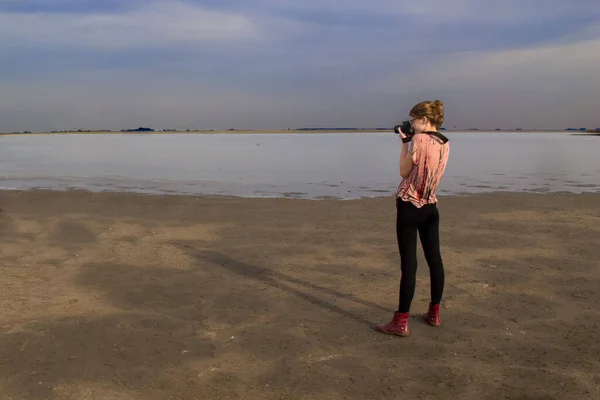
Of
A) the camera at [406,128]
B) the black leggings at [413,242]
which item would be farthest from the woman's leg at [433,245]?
the camera at [406,128]

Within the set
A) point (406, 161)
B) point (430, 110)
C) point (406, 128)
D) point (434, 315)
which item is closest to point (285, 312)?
point (434, 315)

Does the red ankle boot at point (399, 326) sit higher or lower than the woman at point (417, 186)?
lower

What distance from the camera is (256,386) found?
377cm

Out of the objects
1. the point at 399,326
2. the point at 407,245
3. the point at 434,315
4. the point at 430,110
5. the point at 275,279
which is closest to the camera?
the point at 430,110

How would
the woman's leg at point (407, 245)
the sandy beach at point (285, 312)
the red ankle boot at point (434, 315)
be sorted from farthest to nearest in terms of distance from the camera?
the red ankle boot at point (434, 315)
the woman's leg at point (407, 245)
the sandy beach at point (285, 312)

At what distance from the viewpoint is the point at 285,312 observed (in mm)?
5305

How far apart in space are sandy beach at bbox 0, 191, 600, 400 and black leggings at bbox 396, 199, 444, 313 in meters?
0.42

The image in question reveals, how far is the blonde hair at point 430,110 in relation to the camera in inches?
173

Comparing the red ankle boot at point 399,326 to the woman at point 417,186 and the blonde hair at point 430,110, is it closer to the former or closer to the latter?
the woman at point 417,186

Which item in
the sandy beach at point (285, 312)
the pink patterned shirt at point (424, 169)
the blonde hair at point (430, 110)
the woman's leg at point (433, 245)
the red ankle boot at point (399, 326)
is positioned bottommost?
the sandy beach at point (285, 312)

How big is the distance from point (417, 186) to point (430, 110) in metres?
0.66

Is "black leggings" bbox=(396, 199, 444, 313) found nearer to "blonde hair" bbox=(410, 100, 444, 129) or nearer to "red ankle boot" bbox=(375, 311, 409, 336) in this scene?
"red ankle boot" bbox=(375, 311, 409, 336)

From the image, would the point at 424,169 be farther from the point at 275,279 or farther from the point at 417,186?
the point at 275,279

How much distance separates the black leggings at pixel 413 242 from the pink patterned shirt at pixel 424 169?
8 cm
